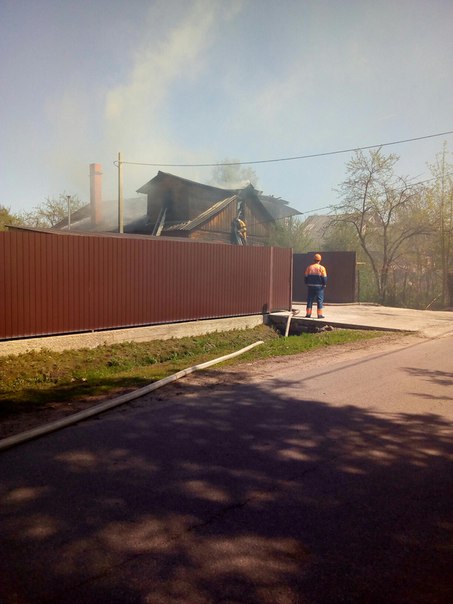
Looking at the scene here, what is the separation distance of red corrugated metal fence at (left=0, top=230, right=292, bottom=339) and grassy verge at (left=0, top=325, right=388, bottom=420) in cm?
69

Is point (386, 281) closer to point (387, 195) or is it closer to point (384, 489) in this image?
point (387, 195)

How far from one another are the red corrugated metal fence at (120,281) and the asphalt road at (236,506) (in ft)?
15.1

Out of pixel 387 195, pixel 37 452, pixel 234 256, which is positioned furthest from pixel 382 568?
pixel 387 195

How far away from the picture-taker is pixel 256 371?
705 cm

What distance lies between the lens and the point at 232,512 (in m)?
2.87

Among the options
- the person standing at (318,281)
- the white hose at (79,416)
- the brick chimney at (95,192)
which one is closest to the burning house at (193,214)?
the brick chimney at (95,192)

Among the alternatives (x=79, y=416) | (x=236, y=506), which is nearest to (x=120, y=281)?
(x=79, y=416)

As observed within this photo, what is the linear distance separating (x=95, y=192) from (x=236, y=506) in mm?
31017

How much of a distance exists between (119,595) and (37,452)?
209 centimetres

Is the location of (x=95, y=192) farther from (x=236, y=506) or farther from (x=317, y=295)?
(x=236, y=506)

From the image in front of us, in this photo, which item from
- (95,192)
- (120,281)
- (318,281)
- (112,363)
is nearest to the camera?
(112,363)

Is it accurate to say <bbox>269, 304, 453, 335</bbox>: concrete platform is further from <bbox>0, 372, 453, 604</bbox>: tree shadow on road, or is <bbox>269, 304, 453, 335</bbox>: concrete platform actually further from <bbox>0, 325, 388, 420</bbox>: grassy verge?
<bbox>0, 372, 453, 604</bbox>: tree shadow on road

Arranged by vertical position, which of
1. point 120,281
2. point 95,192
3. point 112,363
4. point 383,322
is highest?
point 95,192

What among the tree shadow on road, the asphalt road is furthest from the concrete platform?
the tree shadow on road
